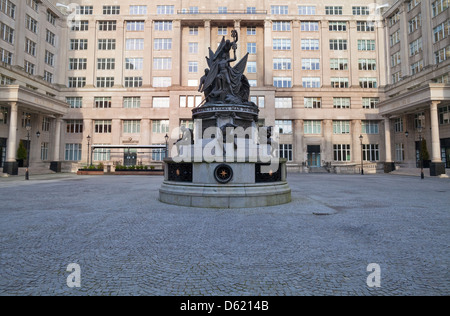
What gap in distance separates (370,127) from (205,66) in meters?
34.0

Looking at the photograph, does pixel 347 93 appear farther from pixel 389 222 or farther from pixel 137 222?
pixel 137 222

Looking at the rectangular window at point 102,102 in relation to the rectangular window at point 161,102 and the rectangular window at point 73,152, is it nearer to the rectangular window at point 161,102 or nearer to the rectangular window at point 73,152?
the rectangular window at point 73,152

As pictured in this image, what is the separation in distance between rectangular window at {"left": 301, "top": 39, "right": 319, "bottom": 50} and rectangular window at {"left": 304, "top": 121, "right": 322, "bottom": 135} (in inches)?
585

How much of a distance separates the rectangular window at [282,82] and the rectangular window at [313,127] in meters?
8.16

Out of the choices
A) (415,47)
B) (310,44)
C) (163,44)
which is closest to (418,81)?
(415,47)

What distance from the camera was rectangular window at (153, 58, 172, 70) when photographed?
48438 millimetres

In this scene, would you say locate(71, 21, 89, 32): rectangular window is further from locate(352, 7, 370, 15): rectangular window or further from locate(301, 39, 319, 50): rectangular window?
locate(352, 7, 370, 15): rectangular window

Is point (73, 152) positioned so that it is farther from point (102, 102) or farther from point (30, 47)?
point (30, 47)

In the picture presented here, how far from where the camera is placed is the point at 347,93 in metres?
47.5

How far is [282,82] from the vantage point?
48.2 meters

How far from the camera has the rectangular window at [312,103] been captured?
156ft

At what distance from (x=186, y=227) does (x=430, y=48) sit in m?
47.2

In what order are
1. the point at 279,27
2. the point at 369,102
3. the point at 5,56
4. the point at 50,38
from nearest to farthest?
the point at 5,56 → the point at 50,38 → the point at 369,102 → the point at 279,27

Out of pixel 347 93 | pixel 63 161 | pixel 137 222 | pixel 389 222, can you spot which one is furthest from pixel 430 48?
pixel 63 161
